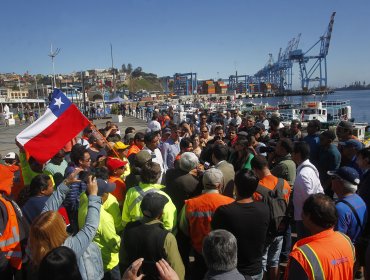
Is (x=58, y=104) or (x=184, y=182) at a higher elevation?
(x=58, y=104)

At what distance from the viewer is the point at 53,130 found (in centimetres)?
471

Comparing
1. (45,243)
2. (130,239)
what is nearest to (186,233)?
(130,239)

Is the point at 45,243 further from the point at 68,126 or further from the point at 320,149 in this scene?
the point at 320,149

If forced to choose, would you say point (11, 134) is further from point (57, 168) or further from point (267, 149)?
point (267, 149)

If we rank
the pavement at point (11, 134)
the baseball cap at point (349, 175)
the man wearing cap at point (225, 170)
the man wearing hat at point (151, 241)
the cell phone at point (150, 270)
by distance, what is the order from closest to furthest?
1. the cell phone at point (150, 270)
2. the man wearing hat at point (151, 241)
3. the baseball cap at point (349, 175)
4. the man wearing cap at point (225, 170)
5. the pavement at point (11, 134)

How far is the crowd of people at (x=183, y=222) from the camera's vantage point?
2057 millimetres

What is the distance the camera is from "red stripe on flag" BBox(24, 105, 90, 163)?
4.45 metres

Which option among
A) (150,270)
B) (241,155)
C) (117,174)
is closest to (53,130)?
(117,174)

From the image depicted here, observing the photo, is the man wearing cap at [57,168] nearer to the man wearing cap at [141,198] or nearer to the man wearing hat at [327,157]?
the man wearing cap at [141,198]

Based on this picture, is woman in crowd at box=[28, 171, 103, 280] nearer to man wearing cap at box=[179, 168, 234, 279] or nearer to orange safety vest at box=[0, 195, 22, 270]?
orange safety vest at box=[0, 195, 22, 270]

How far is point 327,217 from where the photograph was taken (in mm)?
2184

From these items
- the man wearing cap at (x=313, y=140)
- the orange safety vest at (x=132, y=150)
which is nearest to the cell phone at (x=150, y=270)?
the orange safety vest at (x=132, y=150)

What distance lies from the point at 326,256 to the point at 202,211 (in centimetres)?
127

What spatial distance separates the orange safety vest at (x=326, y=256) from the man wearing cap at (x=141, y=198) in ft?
4.06
